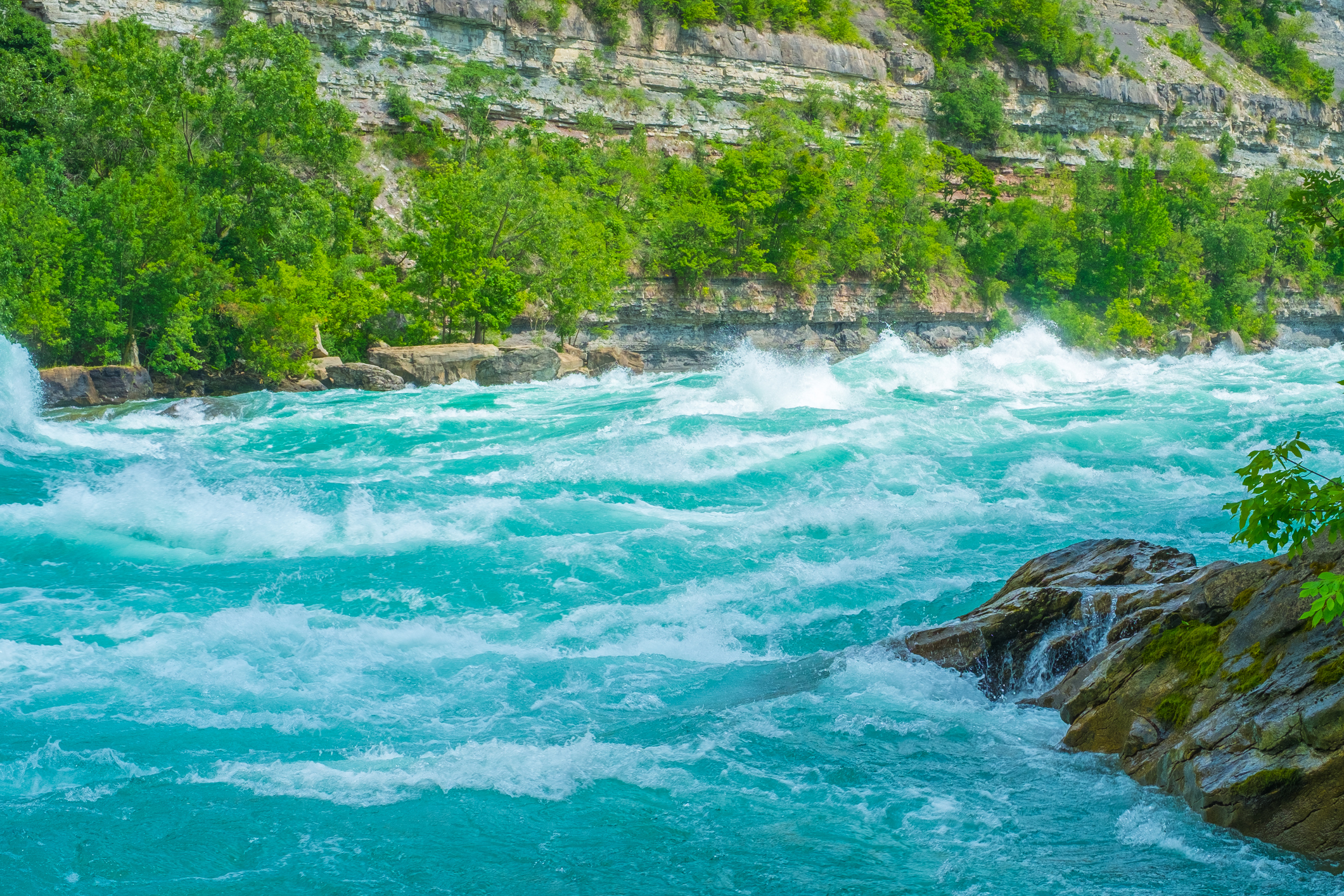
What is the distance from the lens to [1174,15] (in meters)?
69.5

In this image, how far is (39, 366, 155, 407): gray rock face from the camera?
85.9ft

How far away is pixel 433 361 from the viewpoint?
32375 millimetres

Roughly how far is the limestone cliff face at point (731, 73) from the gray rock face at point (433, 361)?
16.1m

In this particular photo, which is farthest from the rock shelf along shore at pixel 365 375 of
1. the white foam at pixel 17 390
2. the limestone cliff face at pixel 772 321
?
the limestone cliff face at pixel 772 321

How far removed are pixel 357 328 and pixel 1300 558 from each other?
32522 mm

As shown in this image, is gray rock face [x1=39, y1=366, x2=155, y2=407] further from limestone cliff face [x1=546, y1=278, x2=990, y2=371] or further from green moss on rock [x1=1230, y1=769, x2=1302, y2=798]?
green moss on rock [x1=1230, y1=769, x2=1302, y2=798]

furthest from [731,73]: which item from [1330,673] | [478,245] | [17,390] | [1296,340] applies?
[1330,673]

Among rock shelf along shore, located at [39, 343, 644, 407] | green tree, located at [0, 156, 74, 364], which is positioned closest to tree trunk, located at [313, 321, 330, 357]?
rock shelf along shore, located at [39, 343, 644, 407]

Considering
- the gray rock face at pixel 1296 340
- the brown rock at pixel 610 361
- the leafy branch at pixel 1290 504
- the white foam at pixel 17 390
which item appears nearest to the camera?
the leafy branch at pixel 1290 504

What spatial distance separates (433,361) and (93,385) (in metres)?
9.19

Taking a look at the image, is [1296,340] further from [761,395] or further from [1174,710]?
[1174,710]

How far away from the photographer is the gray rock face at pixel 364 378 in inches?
1234

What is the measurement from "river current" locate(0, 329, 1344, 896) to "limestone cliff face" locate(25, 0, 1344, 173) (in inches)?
1089

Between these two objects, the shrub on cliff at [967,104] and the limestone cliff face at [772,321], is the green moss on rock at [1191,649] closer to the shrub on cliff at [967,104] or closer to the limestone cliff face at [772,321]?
the limestone cliff face at [772,321]
